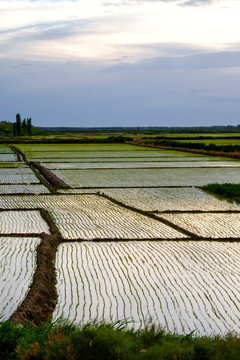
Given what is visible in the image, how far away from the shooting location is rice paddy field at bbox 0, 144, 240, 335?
6.30m

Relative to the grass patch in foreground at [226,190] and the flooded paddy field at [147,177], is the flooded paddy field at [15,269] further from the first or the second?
the flooded paddy field at [147,177]

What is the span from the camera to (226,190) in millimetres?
18656

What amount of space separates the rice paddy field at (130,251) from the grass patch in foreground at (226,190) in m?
0.75

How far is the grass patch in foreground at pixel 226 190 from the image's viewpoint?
59.0 feet

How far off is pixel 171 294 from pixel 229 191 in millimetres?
12042

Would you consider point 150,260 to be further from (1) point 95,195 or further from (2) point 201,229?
(1) point 95,195


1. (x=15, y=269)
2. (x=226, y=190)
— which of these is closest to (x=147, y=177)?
(x=226, y=190)

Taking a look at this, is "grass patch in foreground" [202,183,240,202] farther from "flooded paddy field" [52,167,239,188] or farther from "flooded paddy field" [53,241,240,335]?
"flooded paddy field" [53,241,240,335]

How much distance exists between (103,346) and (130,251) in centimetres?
533

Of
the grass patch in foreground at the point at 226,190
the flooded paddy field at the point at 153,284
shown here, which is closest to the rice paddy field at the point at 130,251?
the flooded paddy field at the point at 153,284

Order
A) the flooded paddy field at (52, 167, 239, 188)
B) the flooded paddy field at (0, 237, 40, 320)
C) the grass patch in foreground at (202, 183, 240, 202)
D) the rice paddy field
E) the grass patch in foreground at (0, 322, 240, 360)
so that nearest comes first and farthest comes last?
the grass patch in foreground at (0, 322, 240, 360) < the rice paddy field < the flooded paddy field at (0, 237, 40, 320) < the grass patch in foreground at (202, 183, 240, 202) < the flooded paddy field at (52, 167, 239, 188)

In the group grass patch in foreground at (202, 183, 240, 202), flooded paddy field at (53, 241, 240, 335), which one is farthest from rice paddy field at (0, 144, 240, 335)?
grass patch in foreground at (202, 183, 240, 202)

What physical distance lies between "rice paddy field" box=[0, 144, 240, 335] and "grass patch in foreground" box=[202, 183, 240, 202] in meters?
0.75

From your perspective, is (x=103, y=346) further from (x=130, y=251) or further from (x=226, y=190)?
(x=226, y=190)
